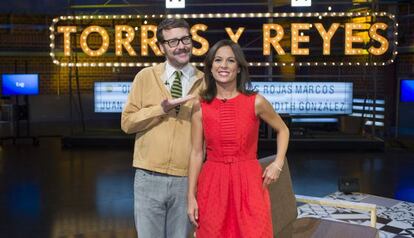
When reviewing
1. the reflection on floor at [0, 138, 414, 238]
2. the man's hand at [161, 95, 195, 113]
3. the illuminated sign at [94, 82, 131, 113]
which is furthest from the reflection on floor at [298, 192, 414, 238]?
the illuminated sign at [94, 82, 131, 113]

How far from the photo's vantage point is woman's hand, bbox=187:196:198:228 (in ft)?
8.38

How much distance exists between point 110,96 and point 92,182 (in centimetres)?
405

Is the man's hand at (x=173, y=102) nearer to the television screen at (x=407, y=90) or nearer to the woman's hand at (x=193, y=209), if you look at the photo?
the woman's hand at (x=193, y=209)

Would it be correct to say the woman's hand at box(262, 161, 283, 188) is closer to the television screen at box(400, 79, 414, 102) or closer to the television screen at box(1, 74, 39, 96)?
the television screen at box(400, 79, 414, 102)

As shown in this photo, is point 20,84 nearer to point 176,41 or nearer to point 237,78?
point 176,41

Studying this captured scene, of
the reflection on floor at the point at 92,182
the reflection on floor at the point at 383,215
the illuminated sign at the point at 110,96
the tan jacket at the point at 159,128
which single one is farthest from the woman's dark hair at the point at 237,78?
the illuminated sign at the point at 110,96

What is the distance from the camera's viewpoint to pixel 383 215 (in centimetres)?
571

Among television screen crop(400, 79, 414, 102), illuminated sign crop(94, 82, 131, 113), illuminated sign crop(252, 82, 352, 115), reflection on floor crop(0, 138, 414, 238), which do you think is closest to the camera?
reflection on floor crop(0, 138, 414, 238)

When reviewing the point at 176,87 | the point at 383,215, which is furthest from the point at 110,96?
the point at 176,87

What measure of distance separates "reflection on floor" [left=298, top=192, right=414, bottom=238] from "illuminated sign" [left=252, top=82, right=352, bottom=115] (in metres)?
4.43

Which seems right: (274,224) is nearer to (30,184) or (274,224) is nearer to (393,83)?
(30,184)

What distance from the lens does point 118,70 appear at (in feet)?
51.8

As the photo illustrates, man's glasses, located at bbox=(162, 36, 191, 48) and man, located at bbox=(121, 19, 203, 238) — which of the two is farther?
man, located at bbox=(121, 19, 203, 238)

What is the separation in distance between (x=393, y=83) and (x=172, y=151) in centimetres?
1225
